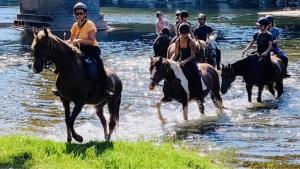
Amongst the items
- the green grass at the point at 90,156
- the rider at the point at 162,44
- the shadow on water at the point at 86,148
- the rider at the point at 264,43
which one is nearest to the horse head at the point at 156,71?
the green grass at the point at 90,156

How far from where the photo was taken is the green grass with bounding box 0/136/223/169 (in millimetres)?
9516

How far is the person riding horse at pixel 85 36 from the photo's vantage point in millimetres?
11977

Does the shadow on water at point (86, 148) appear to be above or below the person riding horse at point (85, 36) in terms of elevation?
below

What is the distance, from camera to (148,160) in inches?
395

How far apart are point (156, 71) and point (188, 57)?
1.58 metres

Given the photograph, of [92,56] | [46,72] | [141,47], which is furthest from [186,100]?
[141,47]

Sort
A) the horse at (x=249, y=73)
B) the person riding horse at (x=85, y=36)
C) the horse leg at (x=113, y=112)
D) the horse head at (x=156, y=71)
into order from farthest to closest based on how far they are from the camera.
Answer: the horse at (x=249, y=73), the horse head at (x=156, y=71), the horse leg at (x=113, y=112), the person riding horse at (x=85, y=36)

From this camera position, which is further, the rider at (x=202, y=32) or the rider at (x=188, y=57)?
the rider at (x=202, y=32)

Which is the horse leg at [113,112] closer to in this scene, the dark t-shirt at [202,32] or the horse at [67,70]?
the horse at [67,70]

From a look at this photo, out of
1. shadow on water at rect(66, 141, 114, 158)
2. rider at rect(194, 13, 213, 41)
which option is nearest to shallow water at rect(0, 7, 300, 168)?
rider at rect(194, 13, 213, 41)

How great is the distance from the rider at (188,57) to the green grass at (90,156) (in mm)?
Answer: 4643

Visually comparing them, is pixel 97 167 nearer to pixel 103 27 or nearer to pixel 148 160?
pixel 148 160

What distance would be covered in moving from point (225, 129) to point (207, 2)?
11333 centimetres

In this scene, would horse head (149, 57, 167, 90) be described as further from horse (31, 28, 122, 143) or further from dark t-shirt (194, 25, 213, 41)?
dark t-shirt (194, 25, 213, 41)
